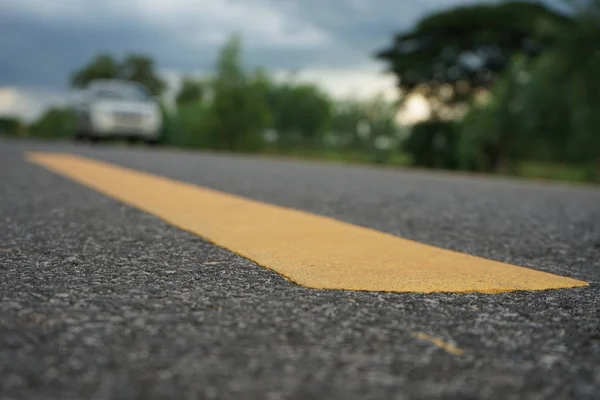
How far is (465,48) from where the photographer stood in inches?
1102

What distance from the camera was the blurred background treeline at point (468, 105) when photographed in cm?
1462

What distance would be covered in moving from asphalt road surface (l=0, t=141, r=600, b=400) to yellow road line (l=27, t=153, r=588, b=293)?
0.09m

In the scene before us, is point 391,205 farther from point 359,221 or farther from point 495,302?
point 495,302

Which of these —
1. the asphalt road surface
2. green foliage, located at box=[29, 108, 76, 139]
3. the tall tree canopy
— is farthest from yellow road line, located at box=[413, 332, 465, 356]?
green foliage, located at box=[29, 108, 76, 139]

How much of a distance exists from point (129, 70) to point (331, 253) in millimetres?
50964

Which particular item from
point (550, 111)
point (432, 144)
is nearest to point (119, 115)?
point (550, 111)

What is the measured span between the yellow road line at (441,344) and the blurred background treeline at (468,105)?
38.8 feet

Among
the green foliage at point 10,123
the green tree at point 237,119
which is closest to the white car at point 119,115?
the green tree at point 237,119

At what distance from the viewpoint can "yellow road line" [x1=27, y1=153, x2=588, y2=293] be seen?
2078 mm

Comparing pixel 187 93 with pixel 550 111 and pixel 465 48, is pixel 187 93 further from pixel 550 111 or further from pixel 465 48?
pixel 550 111

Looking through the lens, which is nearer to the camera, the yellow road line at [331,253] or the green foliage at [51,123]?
the yellow road line at [331,253]

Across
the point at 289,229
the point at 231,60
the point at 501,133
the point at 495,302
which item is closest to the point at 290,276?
the point at 495,302

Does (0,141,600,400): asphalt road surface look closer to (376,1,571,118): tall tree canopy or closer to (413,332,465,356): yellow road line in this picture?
(413,332,465,356): yellow road line

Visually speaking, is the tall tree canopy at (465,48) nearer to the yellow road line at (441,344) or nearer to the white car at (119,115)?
the white car at (119,115)
